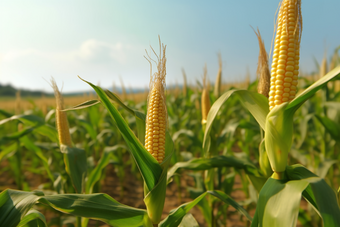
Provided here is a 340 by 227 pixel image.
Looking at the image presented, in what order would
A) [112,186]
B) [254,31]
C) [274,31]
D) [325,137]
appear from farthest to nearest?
1. [112,186]
2. [325,137]
3. [254,31]
4. [274,31]

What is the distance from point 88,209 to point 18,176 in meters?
3.83

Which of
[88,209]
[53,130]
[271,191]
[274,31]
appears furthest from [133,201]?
→ [274,31]

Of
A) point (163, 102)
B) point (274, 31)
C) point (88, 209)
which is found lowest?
point (88, 209)

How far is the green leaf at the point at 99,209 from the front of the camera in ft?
4.16

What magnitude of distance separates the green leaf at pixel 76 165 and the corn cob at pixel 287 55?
72.2 inches

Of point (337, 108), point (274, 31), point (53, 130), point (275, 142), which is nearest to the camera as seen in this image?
point (275, 142)

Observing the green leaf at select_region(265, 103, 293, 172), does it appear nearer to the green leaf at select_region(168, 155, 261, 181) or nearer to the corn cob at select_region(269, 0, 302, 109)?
the corn cob at select_region(269, 0, 302, 109)

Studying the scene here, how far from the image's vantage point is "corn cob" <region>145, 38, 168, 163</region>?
54.5 inches

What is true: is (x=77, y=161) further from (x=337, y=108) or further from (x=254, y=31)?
(x=337, y=108)

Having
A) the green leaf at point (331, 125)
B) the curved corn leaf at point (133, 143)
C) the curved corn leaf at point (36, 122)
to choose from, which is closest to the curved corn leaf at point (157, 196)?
the curved corn leaf at point (133, 143)

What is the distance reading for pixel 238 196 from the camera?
14.1ft

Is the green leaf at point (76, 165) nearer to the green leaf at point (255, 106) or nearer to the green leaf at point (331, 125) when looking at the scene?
the green leaf at point (255, 106)

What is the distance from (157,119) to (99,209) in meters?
0.68

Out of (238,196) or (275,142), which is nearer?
(275,142)
